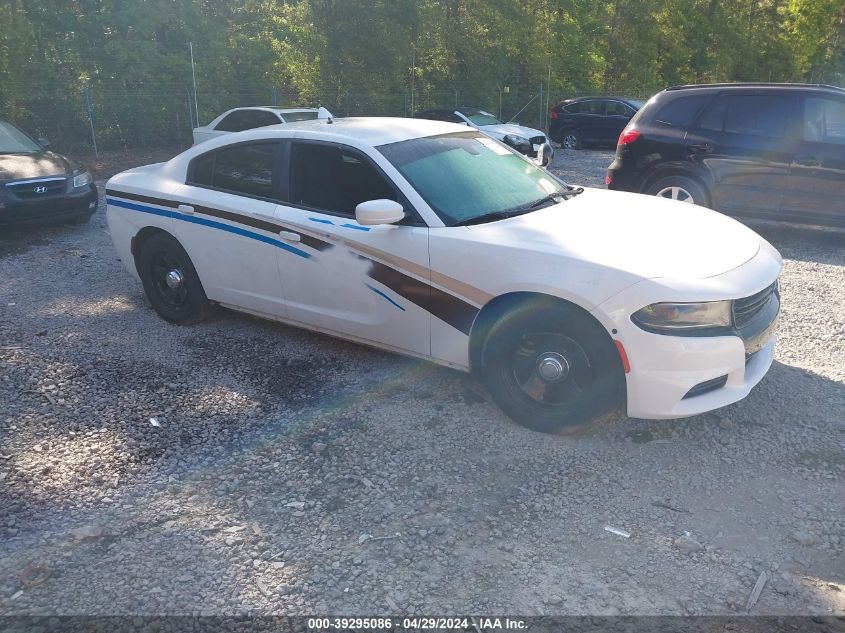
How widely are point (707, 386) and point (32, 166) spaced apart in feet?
28.2

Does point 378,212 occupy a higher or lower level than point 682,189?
higher

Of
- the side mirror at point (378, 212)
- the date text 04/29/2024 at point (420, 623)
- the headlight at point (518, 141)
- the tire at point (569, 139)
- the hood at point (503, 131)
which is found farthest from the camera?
the tire at point (569, 139)

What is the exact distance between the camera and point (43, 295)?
6.83 metres

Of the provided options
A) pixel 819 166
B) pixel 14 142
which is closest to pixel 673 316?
pixel 819 166

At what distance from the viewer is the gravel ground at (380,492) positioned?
2867mm

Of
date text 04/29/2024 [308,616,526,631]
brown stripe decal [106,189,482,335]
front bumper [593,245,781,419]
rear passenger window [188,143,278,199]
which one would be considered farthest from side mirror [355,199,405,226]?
date text 04/29/2024 [308,616,526,631]

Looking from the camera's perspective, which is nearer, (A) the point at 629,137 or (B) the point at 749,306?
(B) the point at 749,306

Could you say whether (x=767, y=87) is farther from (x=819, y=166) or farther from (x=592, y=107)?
(x=592, y=107)

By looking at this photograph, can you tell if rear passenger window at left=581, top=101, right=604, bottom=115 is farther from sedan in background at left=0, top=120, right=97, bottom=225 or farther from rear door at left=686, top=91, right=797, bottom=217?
sedan in background at left=0, top=120, right=97, bottom=225

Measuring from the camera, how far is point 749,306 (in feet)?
12.3

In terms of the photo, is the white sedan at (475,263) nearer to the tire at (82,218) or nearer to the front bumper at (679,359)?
the front bumper at (679,359)

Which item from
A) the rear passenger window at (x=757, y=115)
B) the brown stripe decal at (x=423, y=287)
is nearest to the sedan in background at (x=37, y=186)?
the brown stripe decal at (x=423, y=287)

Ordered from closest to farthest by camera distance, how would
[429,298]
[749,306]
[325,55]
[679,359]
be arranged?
1. [679,359]
2. [749,306]
3. [429,298]
4. [325,55]

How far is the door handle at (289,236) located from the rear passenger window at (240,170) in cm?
31
